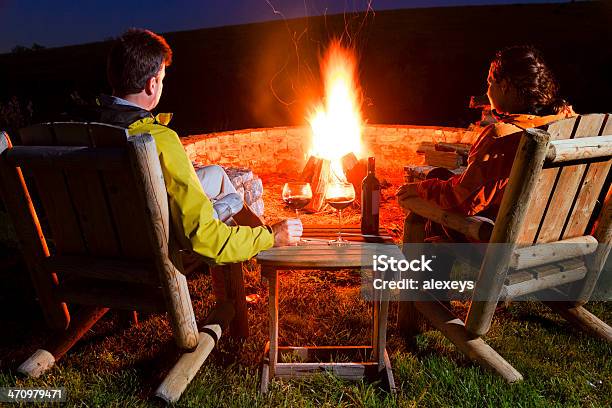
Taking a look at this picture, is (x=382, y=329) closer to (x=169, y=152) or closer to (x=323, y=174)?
(x=169, y=152)

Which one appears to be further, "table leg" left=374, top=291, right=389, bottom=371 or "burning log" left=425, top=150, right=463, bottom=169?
"burning log" left=425, top=150, right=463, bottom=169

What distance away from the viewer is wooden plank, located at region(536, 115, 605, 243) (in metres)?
2.03

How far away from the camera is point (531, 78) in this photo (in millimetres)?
2420

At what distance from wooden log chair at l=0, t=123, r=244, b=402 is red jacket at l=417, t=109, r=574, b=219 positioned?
63.9 inches

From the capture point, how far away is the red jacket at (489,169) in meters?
2.33

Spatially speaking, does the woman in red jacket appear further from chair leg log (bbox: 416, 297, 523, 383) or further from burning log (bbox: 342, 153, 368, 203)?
burning log (bbox: 342, 153, 368, 203)

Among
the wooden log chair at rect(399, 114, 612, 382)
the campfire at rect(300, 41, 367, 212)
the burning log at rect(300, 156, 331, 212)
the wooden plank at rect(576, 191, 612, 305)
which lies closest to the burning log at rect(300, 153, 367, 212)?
the burning log at rect(300, 156, 331, 212)

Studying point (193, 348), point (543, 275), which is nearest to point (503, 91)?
point (543, 275)

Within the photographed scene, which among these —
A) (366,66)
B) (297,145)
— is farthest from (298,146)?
(366,66)

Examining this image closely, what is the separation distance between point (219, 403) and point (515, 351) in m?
1.83

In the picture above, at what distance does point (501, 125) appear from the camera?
7.82 feet

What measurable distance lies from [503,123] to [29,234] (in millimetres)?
2616

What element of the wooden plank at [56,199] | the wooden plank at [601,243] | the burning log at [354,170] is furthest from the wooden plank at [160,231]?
the burning log at [354,170]

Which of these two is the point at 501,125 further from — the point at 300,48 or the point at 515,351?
the point at 300,48
